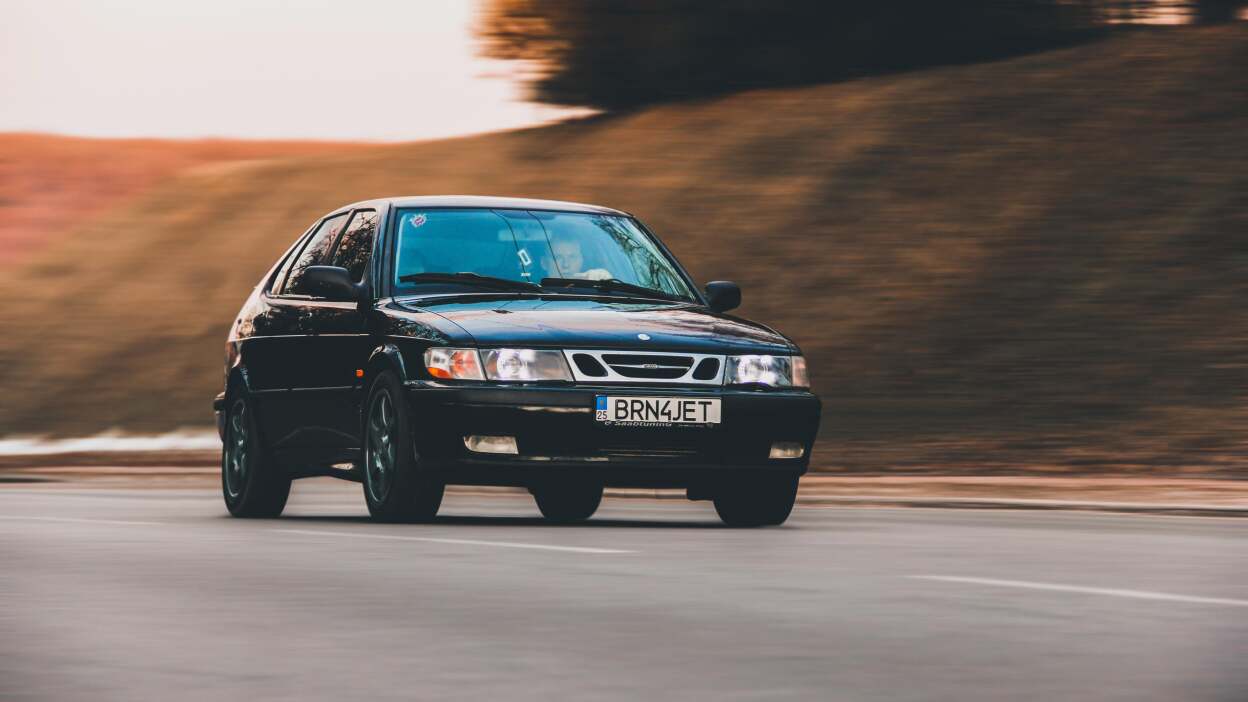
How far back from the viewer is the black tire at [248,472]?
1476cm

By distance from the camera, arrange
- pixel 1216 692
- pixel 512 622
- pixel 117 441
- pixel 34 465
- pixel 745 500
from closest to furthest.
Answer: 1. pixel 1216 692
2. pixel 512 622
3. pixel 745 500
4. pixel 34 465
5. pixel 117 441

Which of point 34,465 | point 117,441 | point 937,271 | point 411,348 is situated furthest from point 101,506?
point 117,441

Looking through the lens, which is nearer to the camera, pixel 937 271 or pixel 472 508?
pixel 472 508

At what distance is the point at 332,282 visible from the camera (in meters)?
13.4

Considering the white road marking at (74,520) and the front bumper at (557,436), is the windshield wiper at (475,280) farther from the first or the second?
the white road marking at (74,520)

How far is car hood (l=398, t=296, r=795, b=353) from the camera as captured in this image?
12.7 meters

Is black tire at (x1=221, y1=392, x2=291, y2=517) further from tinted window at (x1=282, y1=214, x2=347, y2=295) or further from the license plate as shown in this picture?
the license plate

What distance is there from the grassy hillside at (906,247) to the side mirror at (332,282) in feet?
32.1

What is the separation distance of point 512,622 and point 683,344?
→ 15.5 feet

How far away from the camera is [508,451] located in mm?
12672

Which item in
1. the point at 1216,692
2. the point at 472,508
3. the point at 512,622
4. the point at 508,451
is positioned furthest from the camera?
the point at 472,508

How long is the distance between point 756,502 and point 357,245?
103 inches

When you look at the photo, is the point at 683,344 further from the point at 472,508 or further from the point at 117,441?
the point at 117,441

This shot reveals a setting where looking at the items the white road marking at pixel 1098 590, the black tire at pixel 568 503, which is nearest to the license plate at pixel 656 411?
the black tire at pixel 568 503
